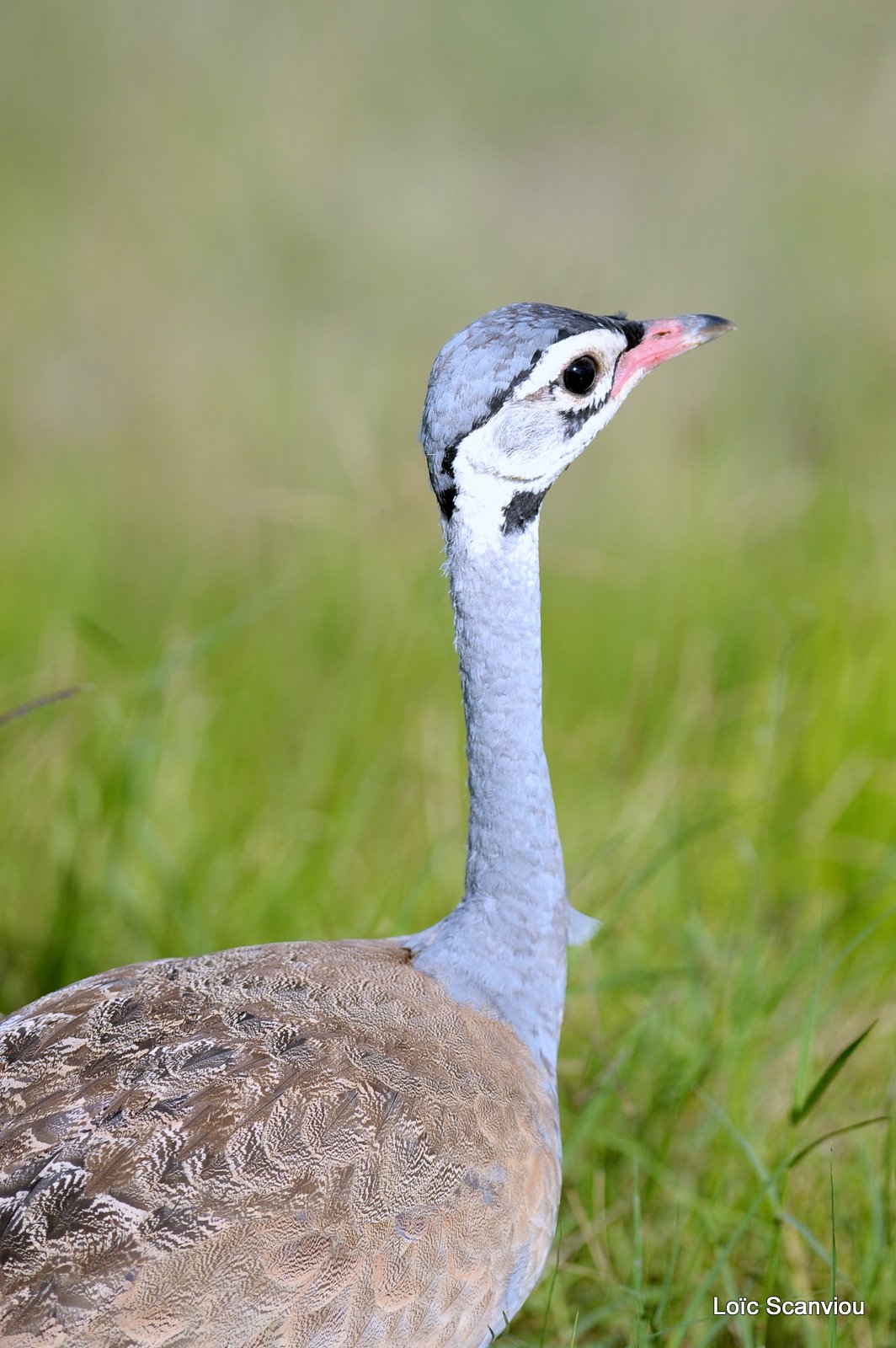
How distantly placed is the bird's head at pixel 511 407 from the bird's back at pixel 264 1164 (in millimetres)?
806

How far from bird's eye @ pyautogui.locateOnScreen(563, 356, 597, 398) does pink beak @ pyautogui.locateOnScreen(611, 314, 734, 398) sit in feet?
0.26

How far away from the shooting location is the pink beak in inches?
88.9

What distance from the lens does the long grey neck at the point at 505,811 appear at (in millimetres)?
2150

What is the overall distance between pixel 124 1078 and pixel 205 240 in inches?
252

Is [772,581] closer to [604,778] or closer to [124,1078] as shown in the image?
[604,778]

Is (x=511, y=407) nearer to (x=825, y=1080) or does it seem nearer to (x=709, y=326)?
(x=709, y=326)

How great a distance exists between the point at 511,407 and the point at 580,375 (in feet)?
0.49

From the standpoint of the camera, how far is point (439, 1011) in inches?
83.5

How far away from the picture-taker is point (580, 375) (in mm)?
2152

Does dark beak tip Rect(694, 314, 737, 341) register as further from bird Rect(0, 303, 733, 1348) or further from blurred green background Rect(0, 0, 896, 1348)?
blurred green background Rect(0, 0, 896, 1348)

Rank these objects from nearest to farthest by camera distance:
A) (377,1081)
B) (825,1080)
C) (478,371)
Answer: (377,1081), (478,371), (825,1080)

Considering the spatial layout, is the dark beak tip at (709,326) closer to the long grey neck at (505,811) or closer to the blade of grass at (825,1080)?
the long grey neck at (505,811)

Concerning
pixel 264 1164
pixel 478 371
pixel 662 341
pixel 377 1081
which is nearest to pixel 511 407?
pixel 478 371

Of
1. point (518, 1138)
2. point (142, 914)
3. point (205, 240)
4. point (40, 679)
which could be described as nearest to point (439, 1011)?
point (518, 1138)
